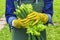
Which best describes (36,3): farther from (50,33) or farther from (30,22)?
(50,33)

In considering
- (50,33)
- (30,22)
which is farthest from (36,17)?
(50,33)

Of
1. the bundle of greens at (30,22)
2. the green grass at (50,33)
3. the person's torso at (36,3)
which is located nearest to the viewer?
the bundle of greens at (30,22)

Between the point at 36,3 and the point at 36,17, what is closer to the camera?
the point at 36,17

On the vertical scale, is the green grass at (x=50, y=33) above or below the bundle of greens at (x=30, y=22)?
below

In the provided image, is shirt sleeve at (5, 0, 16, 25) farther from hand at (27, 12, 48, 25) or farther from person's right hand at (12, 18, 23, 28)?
hand at (27, 12, 48, 25)

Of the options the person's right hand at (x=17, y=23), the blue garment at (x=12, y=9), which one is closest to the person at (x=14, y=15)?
the blue garment at (x=12, y=9)

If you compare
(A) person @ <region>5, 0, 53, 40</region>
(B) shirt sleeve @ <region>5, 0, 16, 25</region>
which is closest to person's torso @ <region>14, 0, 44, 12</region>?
(A) person @ <region>5, 0, 53, 40</region>

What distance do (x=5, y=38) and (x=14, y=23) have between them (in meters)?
3.39

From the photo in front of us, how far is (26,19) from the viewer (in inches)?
Answer: 104

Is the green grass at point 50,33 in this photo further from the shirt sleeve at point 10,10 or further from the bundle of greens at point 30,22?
the bundle of greens at point 30,22

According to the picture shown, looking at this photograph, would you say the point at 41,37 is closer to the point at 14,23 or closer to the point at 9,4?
the point at 14,23

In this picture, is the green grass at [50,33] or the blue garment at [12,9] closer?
the blue garment at [12,9]

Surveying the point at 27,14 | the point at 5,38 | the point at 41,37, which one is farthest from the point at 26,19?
the point at 5,38

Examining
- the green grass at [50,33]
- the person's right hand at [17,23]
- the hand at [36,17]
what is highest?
the hand at [36,17]
